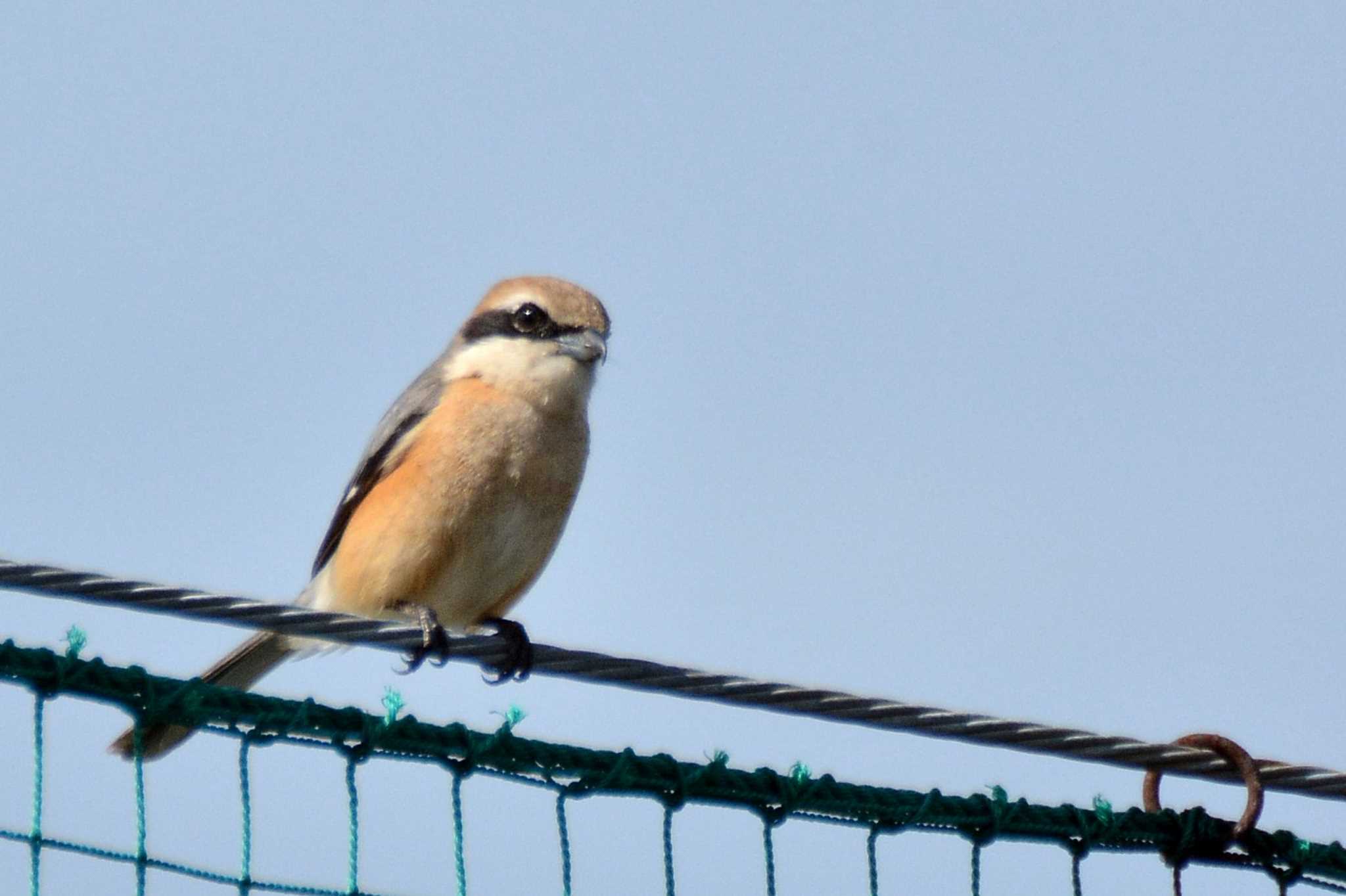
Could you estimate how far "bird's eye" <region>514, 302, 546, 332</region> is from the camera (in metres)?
6.74

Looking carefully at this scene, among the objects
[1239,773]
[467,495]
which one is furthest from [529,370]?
[1239,773]

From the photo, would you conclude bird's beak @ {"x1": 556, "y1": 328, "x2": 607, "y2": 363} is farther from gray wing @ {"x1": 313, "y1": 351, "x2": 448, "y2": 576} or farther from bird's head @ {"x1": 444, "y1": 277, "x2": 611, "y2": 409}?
gray wing @ {"x1": 313, "y1": 351, "x2": 448, "y2": 576}

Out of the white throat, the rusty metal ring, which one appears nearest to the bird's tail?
the white throat

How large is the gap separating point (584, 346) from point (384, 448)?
32.6 inches

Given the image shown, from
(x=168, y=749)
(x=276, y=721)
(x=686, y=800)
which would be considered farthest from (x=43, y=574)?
(x=168, y=749)

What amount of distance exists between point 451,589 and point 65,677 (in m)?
2.79

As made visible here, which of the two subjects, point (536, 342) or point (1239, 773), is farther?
point (536, 342)

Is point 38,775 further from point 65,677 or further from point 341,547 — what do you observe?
point 341,547

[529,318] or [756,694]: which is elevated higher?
[529,318]

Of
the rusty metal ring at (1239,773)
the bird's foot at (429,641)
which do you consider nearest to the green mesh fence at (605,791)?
the rusty metal ring at (1239,773)

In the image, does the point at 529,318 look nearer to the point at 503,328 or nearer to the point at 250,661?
the point at 503,328

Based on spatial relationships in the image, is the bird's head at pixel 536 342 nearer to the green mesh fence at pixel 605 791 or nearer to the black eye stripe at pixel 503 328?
the black eye stripe at pixel 503 328

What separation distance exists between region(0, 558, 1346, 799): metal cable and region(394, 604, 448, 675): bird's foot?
70 cm

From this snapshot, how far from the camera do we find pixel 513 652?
215 inches
